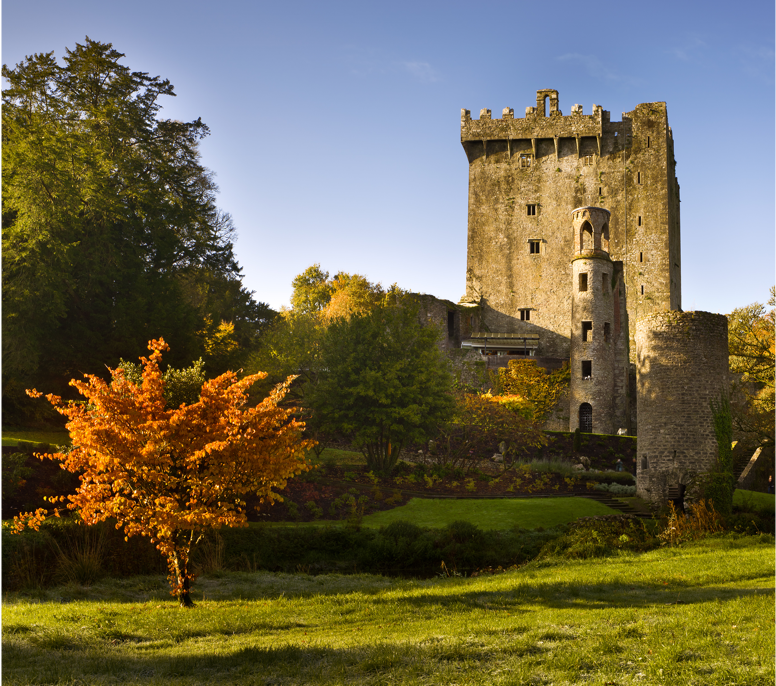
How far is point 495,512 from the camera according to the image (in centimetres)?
2531

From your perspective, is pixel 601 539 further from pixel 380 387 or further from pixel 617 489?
pixel 380 387

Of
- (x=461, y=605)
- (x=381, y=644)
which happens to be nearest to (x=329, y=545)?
(x=461, y=605)

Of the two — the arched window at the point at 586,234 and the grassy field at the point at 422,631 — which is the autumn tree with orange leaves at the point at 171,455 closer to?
the grassy field at the point at 422,631

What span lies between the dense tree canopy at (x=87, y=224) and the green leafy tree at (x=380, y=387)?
5478mm

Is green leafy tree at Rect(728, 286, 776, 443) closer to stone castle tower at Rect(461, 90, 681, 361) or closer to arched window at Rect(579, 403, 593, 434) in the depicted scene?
arched window at Rect(579, 403, 593, 434)

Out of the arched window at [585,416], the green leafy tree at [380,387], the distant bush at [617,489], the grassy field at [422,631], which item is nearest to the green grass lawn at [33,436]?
the green leafy tree at [380,387]

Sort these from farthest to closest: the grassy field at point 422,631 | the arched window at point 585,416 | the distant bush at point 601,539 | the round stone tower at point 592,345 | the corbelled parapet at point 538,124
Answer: the corbelled parapet at point 538,124, the arched window at point 585,416, the round stone tower at point 592,345, the distant bush at point 601,539, the grassy field at point 422,631

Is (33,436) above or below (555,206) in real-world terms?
below

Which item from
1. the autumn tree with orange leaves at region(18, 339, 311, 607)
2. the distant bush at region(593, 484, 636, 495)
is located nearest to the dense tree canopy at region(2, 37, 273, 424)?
the autumn tree with orange leaves at region(18, 339, 311, 607)

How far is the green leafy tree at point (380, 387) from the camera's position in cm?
3119

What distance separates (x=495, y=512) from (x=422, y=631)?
15.7 metres

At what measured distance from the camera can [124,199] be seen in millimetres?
28703

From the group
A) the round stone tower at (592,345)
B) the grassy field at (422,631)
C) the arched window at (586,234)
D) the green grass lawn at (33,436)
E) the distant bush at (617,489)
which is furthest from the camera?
the arched window at (586,234)

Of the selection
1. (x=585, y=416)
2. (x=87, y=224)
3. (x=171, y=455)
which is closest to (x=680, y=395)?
(x=171, y=455)
